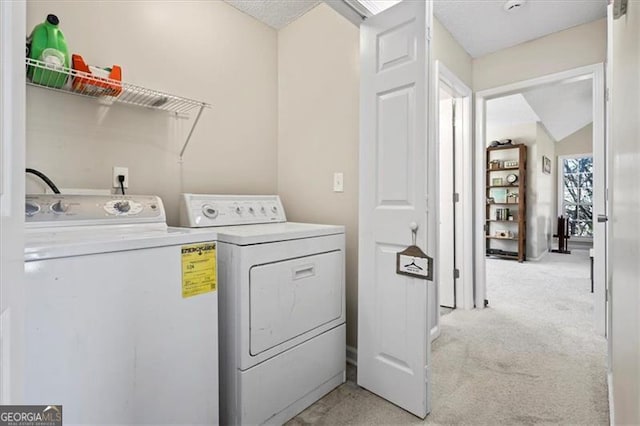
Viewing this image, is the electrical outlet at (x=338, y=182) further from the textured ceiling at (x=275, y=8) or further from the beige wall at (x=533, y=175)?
the beige wall at (x=533, y=175)

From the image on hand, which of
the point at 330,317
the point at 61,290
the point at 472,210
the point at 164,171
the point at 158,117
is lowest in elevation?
the point at 330,317

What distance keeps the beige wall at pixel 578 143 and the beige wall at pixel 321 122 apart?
7507 millimetres

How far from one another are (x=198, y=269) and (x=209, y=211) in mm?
646

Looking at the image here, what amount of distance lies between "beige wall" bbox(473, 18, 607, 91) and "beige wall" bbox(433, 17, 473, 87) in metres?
0.16

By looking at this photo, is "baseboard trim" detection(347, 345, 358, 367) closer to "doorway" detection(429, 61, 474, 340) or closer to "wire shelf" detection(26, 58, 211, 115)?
"doorway" detection(429, 61, 474, 340)

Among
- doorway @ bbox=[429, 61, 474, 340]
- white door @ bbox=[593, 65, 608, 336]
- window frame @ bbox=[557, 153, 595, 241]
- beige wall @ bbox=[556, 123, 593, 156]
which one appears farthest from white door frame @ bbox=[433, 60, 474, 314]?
window frame @ bbox=[557, 153, 595, 241]

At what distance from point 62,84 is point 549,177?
8.30m

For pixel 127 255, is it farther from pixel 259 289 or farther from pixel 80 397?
pixel 259 289

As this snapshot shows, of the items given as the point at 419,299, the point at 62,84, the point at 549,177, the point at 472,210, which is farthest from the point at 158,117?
the point at 549,177

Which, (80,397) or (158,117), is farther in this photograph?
(158,117)

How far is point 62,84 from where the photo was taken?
142cm

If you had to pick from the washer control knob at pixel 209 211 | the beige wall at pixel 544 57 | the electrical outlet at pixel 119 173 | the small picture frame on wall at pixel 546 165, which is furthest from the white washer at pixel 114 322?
the small picture frame on wall at pixel 546 165

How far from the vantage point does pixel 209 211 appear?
1.84 meters

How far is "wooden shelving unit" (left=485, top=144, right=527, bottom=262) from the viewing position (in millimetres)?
5660
